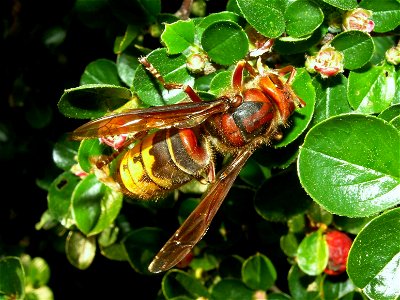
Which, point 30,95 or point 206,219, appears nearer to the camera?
point 206,219

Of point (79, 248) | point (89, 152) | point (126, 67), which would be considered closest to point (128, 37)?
point (126, 67)

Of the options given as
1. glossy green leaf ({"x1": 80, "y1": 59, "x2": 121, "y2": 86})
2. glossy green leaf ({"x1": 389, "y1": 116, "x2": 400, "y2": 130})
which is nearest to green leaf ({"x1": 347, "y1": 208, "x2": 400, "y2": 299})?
glossy green leaf ({"x1": 389, "y1": 116, "x2": 400, "y2": 130})

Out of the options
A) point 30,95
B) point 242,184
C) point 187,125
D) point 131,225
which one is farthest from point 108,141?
point 30,95

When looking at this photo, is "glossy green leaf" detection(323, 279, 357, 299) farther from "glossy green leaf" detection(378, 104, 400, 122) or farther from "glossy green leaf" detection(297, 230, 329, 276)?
"glossy green leaf" detection(378, 104, 400, 122)

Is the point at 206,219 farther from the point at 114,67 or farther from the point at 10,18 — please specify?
the point at 10,18

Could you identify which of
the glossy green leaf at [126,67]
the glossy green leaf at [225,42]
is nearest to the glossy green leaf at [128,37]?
the glossy green leaf at [126,67]

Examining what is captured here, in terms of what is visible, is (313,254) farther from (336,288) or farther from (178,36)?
(178,36)
